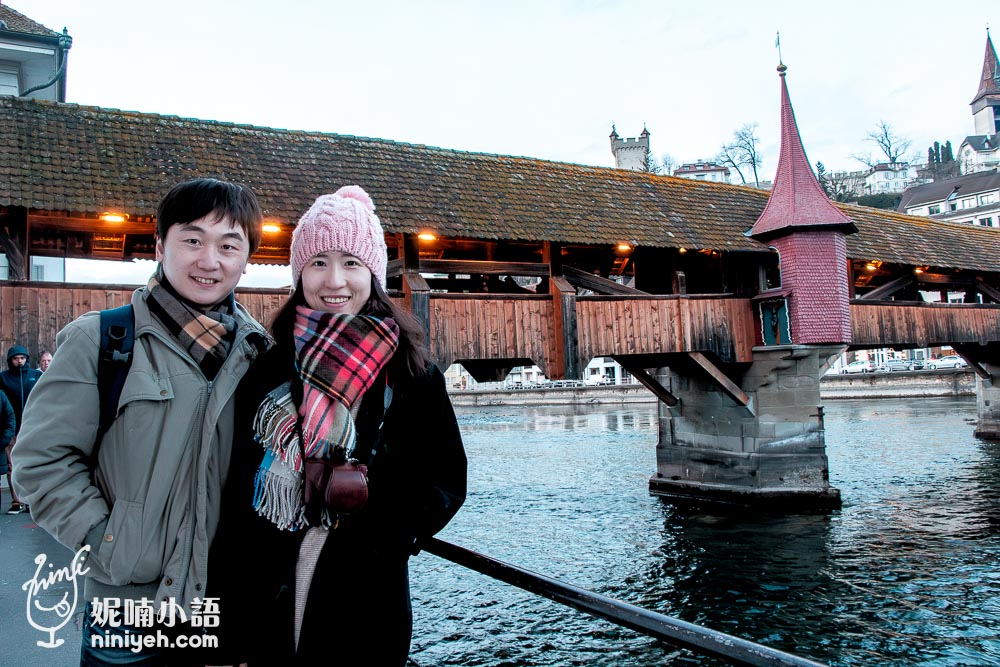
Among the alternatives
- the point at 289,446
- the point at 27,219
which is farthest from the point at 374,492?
Answer: the point at 27,219

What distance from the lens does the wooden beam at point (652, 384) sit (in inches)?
491

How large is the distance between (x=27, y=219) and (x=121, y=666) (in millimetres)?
7898

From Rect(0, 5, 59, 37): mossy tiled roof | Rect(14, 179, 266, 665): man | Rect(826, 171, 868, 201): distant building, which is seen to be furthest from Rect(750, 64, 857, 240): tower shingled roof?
Rect(826, 171, 868, 201): distant building

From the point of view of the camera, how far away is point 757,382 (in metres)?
12.1

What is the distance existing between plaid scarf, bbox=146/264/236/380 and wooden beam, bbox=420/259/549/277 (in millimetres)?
8209

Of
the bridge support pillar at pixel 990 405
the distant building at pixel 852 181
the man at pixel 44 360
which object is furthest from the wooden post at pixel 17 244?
the distant building at pixel 852 181

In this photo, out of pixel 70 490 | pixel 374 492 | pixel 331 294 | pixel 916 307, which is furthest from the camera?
pixel 916 307

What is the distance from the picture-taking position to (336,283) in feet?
5.67

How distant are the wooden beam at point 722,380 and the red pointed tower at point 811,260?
124 centimetres

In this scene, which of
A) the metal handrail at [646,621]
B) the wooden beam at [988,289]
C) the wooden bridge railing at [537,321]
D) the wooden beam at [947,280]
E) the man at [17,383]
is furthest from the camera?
the wooden beam at [988,289]

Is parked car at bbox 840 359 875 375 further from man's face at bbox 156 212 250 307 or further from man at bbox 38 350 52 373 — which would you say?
man's face at bbox 156 212 250 307

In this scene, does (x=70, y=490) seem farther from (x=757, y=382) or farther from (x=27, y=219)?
(x=757, y=382)

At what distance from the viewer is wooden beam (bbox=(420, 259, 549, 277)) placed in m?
10.0

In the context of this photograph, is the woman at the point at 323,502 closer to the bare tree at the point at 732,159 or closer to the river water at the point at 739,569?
the river water at the point at 739,569
